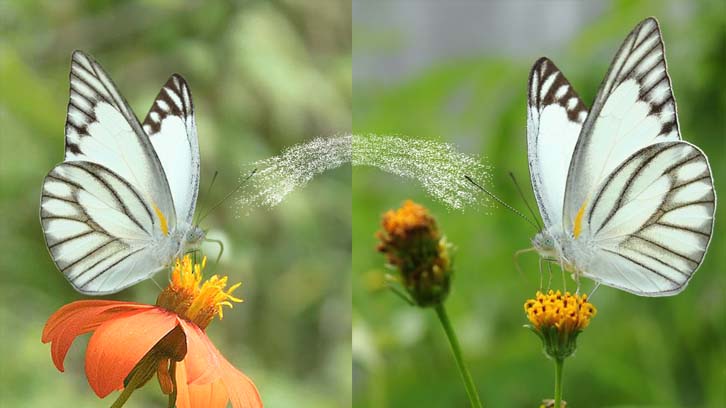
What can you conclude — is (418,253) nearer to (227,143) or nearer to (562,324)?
(562,324)

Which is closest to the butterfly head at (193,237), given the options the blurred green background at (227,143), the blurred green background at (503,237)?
the blurred green background at (503,237)

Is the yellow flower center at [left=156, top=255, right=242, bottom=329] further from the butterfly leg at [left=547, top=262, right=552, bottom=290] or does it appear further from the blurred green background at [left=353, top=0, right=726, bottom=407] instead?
the blurred green background at [left=353, top=0, right=726, bottom=407]

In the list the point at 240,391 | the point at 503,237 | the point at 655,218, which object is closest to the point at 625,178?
the point at 655,218

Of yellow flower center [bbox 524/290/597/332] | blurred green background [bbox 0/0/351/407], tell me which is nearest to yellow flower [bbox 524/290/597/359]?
yellow flower center [bbox 524/290/597/332]

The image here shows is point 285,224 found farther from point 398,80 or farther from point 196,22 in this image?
point 398,80

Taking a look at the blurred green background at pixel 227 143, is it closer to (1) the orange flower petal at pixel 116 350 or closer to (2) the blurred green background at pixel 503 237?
(2) the blurred green background at pixel 503 237

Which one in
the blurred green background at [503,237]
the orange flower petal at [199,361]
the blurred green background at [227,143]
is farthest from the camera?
the blurred green background at [227,143]

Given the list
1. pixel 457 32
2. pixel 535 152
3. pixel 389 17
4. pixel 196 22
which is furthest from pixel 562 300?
pixel 196 22
